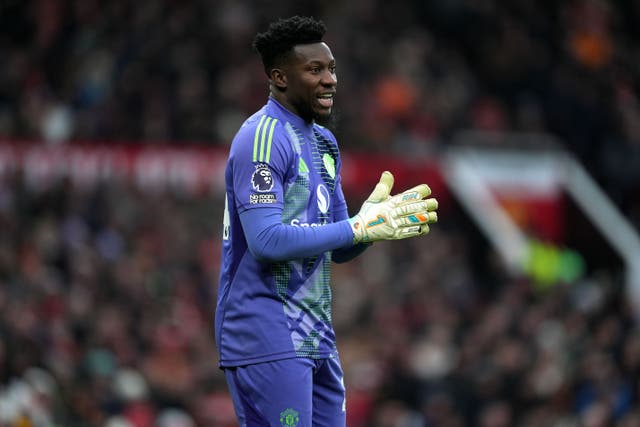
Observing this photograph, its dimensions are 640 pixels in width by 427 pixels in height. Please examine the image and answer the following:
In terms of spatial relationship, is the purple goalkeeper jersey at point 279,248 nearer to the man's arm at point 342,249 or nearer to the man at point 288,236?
the man at point 288,236

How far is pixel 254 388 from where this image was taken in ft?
15.6

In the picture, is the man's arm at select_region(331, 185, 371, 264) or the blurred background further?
the blurred background

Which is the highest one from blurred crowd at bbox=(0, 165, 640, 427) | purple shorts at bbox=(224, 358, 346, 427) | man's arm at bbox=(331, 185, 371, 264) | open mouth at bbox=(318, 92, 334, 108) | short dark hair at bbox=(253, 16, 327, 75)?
short dark hair at bbox=(253, 16, 327, 75)

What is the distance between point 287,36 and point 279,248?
85 cm

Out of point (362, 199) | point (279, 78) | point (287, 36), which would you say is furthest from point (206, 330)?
point (287, 36)

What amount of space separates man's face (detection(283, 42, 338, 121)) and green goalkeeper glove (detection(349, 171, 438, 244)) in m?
0.46

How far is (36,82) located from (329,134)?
33.5ft

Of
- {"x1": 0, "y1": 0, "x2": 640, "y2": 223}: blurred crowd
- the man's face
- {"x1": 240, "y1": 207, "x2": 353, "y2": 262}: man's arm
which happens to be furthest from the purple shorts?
{"x1": 0, "y1": 0, "x2": 640, "y2": 223}: blurred crowd

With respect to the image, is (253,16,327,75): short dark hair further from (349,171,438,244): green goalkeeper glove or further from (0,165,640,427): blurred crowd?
(0,165,640,427): blurred crowd

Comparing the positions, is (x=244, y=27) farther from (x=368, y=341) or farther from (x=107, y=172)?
(x=368, y=341)

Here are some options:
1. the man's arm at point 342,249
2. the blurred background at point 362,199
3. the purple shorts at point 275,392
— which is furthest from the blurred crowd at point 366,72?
the purple shorts at point 275,392

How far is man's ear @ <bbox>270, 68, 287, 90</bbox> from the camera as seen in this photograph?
493 centimetres

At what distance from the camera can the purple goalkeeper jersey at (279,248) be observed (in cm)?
470

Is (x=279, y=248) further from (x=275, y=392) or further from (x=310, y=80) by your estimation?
(x=310, y=80)
